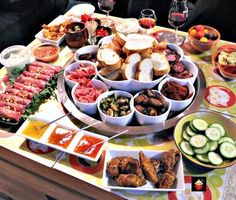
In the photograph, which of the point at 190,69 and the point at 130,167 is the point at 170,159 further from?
the point at 190,69

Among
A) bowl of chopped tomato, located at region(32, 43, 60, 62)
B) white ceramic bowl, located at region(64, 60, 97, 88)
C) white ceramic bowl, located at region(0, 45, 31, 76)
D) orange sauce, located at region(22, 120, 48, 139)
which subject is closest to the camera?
orange sauce, located at region(22, 120, 48, 139)

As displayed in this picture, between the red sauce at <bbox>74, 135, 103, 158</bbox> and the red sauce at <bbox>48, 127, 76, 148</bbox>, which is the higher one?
the red sauce at <bbox>74, 135, 103, 158</bbox>

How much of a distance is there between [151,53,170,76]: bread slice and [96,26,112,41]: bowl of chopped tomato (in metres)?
0.56

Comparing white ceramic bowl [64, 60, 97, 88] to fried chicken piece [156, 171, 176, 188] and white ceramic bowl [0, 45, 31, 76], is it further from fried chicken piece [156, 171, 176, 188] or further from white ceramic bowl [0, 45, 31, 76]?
fried chicken piece [156, 171, 176, 188]

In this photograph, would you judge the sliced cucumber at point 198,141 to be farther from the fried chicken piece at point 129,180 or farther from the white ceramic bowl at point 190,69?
the white ceramic bowl at point 190,69

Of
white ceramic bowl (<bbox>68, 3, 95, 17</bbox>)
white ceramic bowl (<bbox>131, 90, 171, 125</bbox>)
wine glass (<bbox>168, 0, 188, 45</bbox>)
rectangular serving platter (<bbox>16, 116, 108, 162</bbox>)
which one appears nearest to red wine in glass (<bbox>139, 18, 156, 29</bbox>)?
wine glass (<bbox>168, 0, 188, 45</bbox>)

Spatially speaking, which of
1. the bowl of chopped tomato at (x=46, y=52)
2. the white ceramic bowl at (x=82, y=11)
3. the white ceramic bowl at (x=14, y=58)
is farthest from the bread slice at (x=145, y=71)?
the white ceramic bowl at (x=82, y=11)

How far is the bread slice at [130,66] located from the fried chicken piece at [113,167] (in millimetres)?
513

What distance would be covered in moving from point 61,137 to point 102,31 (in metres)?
1.00

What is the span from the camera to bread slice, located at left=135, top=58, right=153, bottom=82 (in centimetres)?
157

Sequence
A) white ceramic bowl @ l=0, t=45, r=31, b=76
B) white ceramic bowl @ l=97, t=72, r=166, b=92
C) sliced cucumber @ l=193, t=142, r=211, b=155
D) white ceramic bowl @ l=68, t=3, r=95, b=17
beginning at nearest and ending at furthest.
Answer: sliced cucumber @ l=193, t=142, r=211, b=155, white ceramic bowl @ l=97, t=72, r=166, b=92, white ceramic bowl @ l=0, t=45, r=31, b=76, white ceramic bowl @ l=68, t=3, r=95, b=17

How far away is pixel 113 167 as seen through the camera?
121cm

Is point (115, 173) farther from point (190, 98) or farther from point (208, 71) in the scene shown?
point (208, 71)

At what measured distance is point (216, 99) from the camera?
1626 mm
